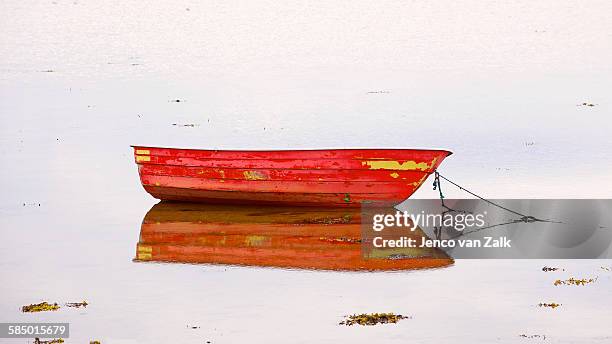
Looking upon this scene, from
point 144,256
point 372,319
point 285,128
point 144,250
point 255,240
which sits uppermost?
point 285,128

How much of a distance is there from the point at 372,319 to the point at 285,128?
72.4ft

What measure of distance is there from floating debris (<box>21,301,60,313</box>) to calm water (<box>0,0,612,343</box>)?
342 millimetres

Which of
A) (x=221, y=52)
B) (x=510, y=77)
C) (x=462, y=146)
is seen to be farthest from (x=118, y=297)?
(x=221, y=52)

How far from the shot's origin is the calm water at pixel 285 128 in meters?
23.1

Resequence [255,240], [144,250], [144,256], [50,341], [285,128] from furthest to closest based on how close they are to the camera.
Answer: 1. [285,128]
2. [255,240]
3. [144,250]
4. [144,256]
5. [50,341]

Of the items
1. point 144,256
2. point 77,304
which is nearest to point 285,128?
point 144,256

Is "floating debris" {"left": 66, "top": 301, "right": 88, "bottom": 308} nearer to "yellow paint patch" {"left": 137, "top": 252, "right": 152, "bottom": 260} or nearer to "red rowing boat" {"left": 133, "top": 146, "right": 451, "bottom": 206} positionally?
"yellow paint patch" {"left": 137, "top": 252, "right": 152, "bottom": 260}

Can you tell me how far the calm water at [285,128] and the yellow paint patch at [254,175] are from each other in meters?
2.66

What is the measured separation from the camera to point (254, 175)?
3269cm

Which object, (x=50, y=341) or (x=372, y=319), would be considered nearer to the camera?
(x=50, y=341)

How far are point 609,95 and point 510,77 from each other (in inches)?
236

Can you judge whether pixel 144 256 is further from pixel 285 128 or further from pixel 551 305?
pixel 285 128

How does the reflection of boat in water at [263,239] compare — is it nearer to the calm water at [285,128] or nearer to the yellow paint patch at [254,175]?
the calm water at [285,128]

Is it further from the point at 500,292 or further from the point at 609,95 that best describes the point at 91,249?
the point at 609,95
